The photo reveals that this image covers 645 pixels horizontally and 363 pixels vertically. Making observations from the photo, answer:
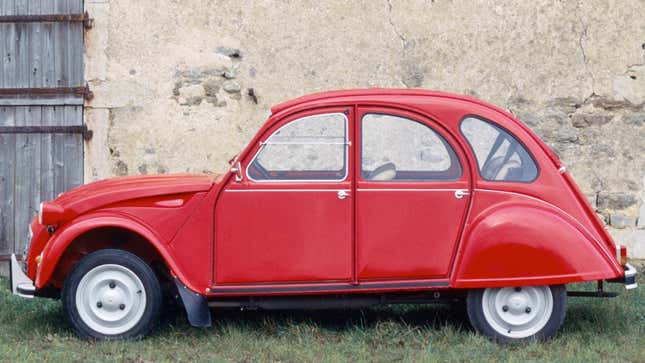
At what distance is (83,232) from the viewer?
5.88 m

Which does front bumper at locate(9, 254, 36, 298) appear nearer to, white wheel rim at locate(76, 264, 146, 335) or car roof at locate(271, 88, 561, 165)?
white wheel rim at locate(76, 264, 146, 335)

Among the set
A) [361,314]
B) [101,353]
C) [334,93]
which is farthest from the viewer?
[361,314]

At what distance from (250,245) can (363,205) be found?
27.4 inches

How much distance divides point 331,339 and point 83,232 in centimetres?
160

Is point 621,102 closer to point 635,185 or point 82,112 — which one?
point 635,185

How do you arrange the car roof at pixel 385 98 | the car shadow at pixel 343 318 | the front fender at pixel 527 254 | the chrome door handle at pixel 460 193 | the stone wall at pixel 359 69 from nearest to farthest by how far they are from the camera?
the front fender at pixel 527 254 → the chrome door handle at pixel 460 193 → the car roof at pixel 385 98 → the car shadow at pixel 343 318 → the stone wall at pixel 359 69

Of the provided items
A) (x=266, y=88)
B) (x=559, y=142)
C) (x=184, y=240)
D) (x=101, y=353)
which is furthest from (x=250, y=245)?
(x=559, y=142)

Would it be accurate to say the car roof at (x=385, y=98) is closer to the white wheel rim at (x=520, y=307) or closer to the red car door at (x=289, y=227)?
the red car door at (x=289, y=227)

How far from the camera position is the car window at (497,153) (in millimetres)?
5961

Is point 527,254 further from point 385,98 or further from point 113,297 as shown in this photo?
point 113,297

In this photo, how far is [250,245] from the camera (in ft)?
19.4

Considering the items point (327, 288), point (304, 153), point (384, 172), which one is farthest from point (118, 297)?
point (384, 172)

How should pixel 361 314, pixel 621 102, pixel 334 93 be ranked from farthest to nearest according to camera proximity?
pixel 621 102 < pixel 361 314 < pixel 334 93

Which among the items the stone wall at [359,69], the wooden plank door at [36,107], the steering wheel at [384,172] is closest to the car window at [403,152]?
the steering wheel at [384,172]
